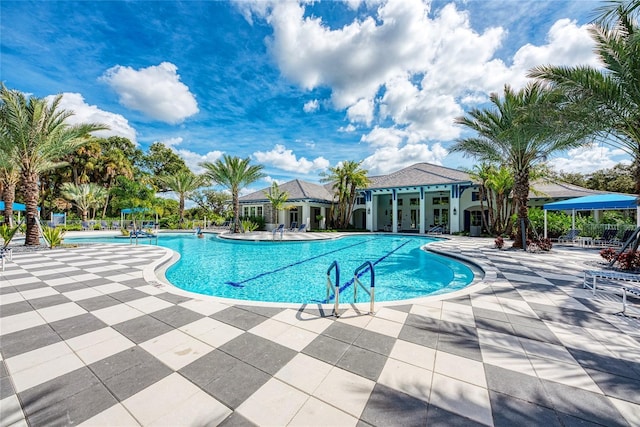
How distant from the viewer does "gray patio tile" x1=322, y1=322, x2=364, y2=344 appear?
332 cm

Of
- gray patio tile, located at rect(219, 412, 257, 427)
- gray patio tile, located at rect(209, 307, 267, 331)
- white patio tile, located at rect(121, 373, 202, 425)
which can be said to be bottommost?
gray patio tile, located at rect(209, 307, 267, 331)

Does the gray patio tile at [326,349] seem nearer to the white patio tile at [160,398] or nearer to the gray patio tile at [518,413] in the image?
the white patio tile at [160,398]

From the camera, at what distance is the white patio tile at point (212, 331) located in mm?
3244

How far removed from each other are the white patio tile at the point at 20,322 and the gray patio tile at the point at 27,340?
0.53 feet

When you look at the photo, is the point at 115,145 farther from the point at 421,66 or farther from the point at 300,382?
the point at 300,382

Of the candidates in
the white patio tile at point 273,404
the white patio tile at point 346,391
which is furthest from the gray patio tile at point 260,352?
the white patio tile at point 346,391

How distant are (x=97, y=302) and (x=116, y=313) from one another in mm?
933

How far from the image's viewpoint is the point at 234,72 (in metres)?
12.8

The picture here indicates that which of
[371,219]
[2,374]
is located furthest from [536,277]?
[371,219]

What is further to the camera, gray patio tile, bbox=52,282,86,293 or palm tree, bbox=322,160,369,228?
A: palm tree, bbox=322,160,369,228

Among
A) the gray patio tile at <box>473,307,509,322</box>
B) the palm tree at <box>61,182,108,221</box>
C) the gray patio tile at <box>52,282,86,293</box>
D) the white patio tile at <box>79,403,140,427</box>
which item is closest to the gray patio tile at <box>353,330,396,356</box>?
the gray patio tile at <box>473,307,509,322</box>

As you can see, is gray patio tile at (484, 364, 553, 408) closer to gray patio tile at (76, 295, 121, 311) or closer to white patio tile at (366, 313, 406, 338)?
white patio tile at (366, 313, 406, 338)

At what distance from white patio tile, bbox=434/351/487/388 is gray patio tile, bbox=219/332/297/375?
166 cm

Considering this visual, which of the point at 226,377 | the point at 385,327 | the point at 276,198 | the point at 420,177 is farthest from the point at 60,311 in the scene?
the point at 420,177
